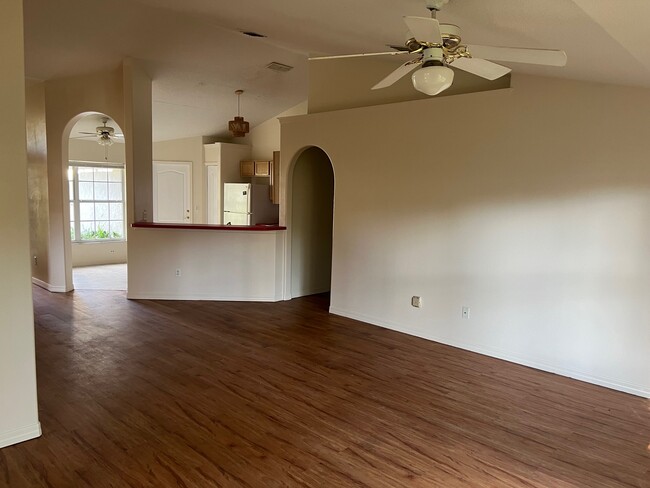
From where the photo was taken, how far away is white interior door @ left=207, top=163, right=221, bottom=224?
8.77 m

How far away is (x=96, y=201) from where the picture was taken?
8.77 meters

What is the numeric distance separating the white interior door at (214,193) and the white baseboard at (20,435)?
6.57 metres

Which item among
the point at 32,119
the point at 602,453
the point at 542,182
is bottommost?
the point at 602,453

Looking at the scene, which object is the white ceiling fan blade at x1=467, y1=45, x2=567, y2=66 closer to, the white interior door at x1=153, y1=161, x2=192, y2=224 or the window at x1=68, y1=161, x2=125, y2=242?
the white interior door at x1=153, y1=161, x2=192, y2=224

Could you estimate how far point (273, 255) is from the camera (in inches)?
225

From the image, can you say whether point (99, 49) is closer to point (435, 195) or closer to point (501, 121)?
point (435, 195)

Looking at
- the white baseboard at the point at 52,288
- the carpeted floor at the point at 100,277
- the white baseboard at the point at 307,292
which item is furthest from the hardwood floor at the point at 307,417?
the carpeted floor at the point at 100,277

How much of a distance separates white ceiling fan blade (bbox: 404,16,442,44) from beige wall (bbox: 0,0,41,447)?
203 centimetres

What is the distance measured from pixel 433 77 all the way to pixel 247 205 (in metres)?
6.14

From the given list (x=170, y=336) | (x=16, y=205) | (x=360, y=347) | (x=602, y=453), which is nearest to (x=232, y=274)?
(x=170, y=336)

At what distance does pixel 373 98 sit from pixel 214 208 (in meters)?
5.19

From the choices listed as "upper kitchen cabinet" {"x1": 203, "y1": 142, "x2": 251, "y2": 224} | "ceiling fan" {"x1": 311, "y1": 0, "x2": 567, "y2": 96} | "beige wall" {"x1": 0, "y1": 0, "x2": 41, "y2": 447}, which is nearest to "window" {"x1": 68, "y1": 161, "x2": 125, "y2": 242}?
"upper kitchen cabinet" {"x1": 203, "y1": 142, "x2": 251, "y2": 224}

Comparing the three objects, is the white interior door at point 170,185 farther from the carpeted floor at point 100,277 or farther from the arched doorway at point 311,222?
the arched doorway at point 311,222

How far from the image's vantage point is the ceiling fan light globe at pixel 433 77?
222 cm
